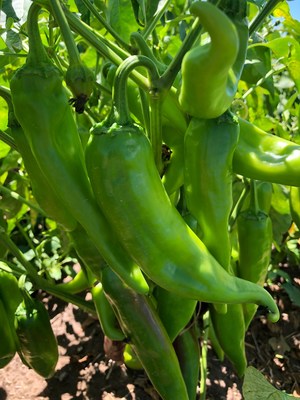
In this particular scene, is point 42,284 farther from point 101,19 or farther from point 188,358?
point 101,19

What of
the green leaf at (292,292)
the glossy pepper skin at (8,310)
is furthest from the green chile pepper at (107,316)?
the green leaf at (292,292)

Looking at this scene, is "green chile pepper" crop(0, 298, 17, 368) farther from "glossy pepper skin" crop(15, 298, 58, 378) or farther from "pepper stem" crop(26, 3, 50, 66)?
"pepper stem" crop(26, 3, 50, 66)

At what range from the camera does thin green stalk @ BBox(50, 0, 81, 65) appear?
883 millimetres

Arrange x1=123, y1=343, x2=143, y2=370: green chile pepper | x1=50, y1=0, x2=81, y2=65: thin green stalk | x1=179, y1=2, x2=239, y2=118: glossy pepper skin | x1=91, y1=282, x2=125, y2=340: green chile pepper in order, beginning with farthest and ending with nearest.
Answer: x1=123, y1=343, x2=143, y2=370: green chile pepper
x1=91, y1=282, x2=125, y2=340: green chile pepper
x1=50, y1=0, x2=81, y2=65: thin green stalk
x1=179, y1=2, x2=239, y2=118: glossy pepper skin

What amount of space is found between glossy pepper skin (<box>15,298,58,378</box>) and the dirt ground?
0.52m

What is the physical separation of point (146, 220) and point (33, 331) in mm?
824

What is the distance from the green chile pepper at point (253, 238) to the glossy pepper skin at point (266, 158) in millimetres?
456

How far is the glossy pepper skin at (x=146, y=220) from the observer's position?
92 centimetres

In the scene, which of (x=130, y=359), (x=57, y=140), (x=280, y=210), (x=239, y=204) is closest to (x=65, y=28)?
(x=57, y=140)

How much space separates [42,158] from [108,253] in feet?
0.75

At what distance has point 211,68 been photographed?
0.78m

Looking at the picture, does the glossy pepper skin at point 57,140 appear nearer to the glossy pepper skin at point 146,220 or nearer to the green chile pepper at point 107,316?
the glossy pepper skin at point 146,220

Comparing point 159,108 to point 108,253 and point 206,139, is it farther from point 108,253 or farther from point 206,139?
point 108,253

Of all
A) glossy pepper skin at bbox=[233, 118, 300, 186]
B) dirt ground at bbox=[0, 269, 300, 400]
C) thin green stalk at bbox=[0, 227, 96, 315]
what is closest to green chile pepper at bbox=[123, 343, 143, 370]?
dirt ground at bbox=[0, 269, 300, 400]
